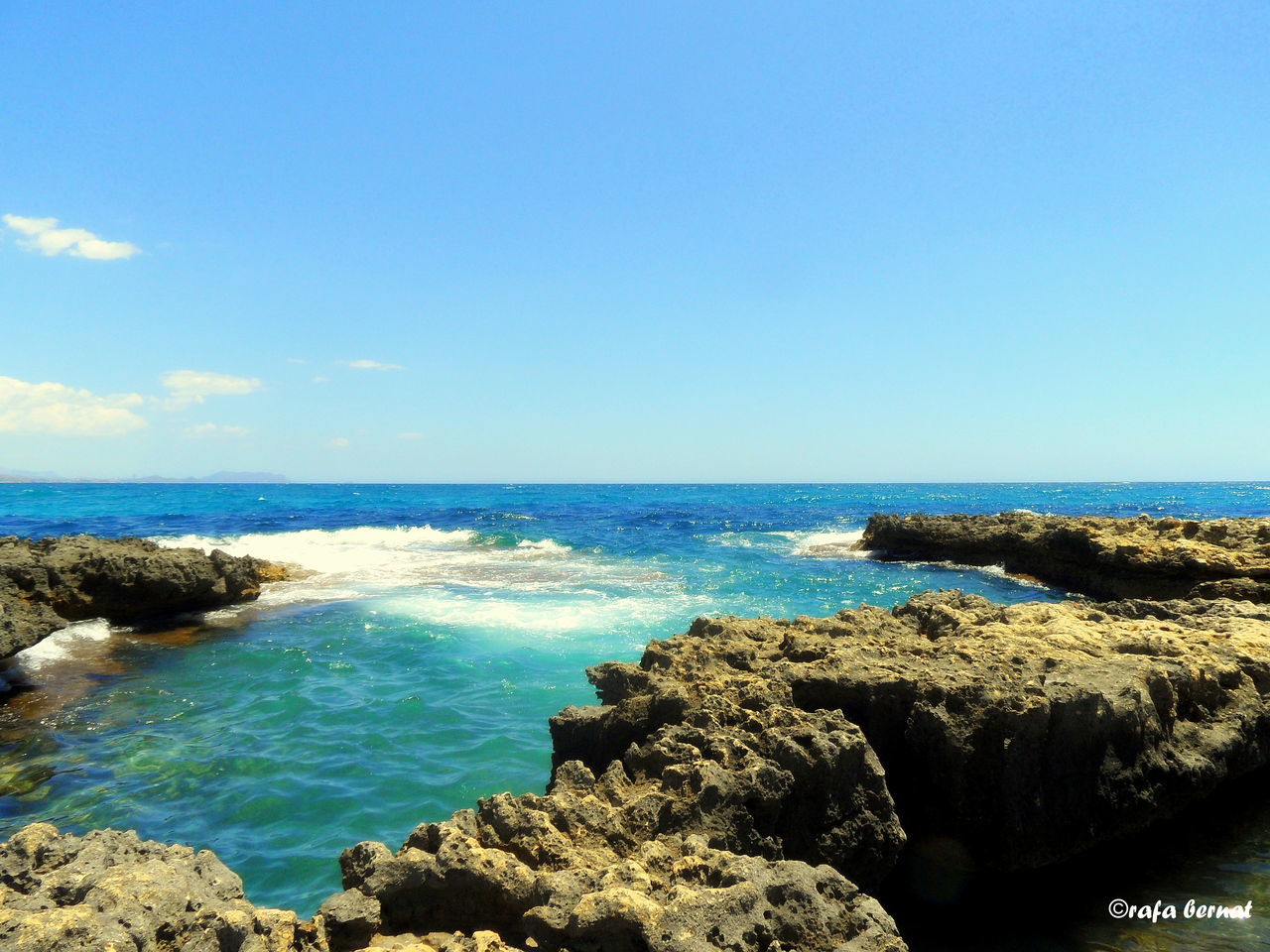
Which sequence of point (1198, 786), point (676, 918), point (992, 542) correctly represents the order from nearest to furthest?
point (676, 918) → point (1198, 786) → point (992, 542)

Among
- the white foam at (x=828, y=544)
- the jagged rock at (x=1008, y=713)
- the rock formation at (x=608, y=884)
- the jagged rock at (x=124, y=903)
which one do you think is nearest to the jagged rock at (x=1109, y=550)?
the white foam at (x=828, y=544)

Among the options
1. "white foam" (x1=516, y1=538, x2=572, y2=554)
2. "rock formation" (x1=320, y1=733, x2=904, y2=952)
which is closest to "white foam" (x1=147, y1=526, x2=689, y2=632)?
"white foam" (x1=516, y1=538, x2=572, y2=554)

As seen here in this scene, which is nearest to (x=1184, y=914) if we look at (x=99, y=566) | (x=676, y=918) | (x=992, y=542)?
(x=676, y=918)

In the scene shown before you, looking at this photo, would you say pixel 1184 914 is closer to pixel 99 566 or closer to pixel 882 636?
pixel 882 636

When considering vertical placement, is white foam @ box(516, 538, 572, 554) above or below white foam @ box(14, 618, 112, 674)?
below

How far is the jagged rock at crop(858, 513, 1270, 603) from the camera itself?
38.4 feet

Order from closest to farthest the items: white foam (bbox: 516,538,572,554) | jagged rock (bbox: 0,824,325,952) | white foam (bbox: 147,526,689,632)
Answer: jagged rock (bbox: 0,824,325,952) → white foam (bbox: 147,526,689,632) → white foam (bbox: 516,538,572,554)

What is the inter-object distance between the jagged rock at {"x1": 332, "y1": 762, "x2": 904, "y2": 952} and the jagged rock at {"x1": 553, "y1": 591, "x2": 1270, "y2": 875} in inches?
36.9

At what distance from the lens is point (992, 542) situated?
20.1 metres

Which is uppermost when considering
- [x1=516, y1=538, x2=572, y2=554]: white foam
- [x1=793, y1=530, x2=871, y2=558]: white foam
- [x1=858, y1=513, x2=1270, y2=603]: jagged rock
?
[x1=858, y1=513, x2=1270, y2=603]: jagged rock

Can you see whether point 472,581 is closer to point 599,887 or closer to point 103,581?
point 103,581

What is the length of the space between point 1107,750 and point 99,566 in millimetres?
13128

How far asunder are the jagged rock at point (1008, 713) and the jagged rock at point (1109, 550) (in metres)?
7.15

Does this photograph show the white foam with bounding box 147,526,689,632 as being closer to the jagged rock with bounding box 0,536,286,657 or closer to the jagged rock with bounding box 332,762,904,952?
the jagged rock with bounding box 0,536,286,657
